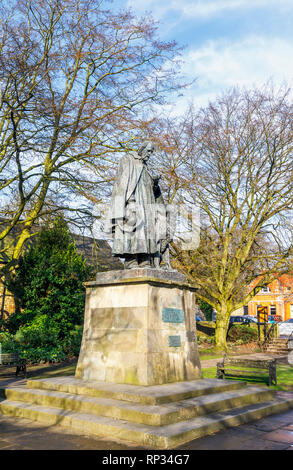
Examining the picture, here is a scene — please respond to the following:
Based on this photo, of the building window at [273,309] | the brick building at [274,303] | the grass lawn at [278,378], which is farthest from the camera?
the building window at [273,309]

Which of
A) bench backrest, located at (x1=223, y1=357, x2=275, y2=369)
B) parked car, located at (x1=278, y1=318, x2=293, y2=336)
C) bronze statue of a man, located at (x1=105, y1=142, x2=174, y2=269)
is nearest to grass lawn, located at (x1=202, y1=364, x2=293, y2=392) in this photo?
bench backrest, located at (x1=223, y1=357, x2=275, y2=369)

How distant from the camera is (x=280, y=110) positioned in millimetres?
20625

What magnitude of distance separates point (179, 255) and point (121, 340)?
1501 cm

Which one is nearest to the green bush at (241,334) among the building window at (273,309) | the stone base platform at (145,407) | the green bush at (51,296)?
the green bush at (51,296)

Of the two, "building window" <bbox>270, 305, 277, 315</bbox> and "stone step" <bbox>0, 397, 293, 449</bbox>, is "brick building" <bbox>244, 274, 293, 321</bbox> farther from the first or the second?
"stone step" <bbox>0, 397, 293, 449</bbox>

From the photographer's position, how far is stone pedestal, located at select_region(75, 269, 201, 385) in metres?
6.89

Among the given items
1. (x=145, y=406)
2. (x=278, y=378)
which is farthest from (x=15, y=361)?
(x=278, y=378)

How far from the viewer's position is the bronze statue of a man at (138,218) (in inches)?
313

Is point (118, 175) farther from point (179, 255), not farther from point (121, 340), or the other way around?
point (179, 255)

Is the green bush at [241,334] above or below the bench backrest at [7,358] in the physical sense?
below

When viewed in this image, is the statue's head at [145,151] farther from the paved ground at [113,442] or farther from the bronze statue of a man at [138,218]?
the paved ground at [113,442]

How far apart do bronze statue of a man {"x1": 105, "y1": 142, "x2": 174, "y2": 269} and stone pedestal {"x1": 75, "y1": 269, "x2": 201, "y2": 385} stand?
0.52 meters

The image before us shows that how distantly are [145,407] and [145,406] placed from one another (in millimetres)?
72

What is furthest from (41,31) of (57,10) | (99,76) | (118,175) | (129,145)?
(118,175)
